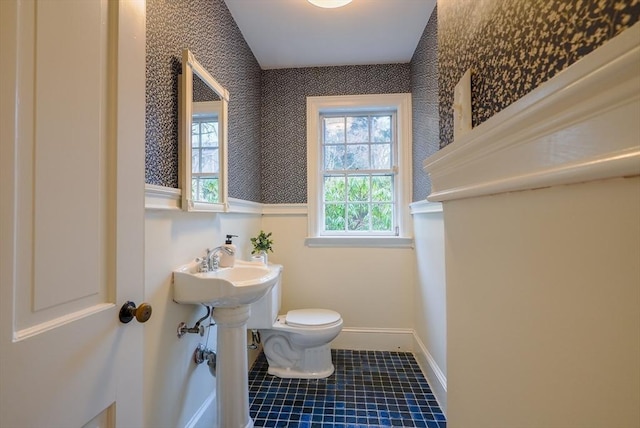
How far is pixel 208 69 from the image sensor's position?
169 cm

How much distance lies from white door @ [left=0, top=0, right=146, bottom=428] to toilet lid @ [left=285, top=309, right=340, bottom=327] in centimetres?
137

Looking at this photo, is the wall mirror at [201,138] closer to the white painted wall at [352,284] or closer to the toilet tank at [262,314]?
the toilet tank at [262,314]

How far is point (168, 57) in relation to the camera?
1293 millimetres

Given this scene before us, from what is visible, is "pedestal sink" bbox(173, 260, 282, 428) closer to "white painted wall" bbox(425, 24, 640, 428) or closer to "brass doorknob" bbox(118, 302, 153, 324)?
"brass doorknob" bbox(118, 302, 153, 324)

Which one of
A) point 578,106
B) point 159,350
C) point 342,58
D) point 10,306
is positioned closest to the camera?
point 578,106

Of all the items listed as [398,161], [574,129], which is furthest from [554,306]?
[398,161]

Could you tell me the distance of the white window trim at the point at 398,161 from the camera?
258cm

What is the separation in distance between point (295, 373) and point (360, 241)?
1.14 m

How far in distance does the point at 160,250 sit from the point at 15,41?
2.79ft

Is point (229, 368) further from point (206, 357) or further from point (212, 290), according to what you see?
point (212, 290)

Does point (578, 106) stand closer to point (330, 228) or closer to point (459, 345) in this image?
point (459, 345)

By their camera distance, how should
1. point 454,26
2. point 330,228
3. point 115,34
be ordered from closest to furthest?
1. point 115,34
2. point 454,26
3. point 330,228

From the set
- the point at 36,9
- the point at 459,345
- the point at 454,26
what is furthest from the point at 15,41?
the point at 459,345

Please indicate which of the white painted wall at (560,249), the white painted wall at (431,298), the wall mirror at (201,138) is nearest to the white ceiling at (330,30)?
the wall mirror at (201,138)
